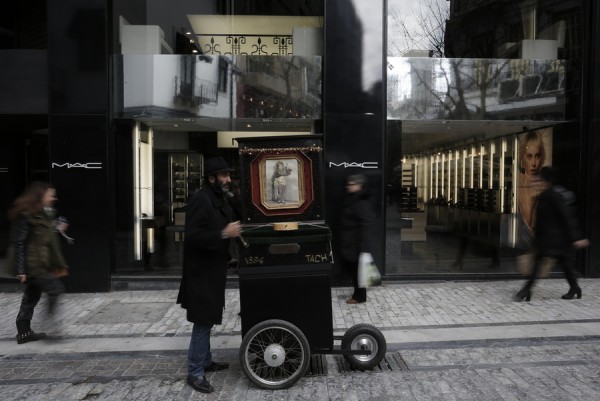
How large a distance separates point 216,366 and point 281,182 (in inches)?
75.5

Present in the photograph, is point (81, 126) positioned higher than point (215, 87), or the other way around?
point (215, 87)

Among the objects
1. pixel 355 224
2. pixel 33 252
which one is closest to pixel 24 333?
pixel 33 252

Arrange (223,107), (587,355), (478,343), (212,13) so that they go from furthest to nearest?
1. (212,13)
2. (223,107)
3. (478,343)
4. (587,355)

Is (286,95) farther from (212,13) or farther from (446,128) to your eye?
(446,128)

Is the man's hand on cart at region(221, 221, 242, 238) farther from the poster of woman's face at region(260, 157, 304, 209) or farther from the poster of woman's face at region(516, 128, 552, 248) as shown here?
the poster of woman's face at region(516, 128, 552, 248)

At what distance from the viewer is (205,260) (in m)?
4.39

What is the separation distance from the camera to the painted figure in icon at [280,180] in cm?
455

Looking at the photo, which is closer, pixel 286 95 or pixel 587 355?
pixel 587 355

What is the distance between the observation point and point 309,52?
896 centimetres

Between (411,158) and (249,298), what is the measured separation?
555 cm

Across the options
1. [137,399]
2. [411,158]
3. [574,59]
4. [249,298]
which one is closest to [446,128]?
[411,158]

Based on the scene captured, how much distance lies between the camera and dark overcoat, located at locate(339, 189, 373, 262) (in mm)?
7164

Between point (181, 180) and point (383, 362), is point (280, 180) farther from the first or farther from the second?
point (181, 180)

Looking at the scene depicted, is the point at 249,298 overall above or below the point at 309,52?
below
